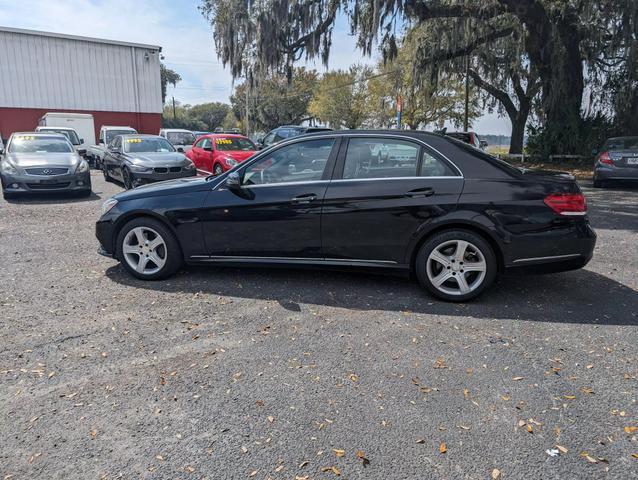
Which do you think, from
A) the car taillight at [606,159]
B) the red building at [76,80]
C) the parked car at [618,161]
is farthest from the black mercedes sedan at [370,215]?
the red building at [76,80]

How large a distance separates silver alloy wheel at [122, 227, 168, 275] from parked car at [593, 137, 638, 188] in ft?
38.9

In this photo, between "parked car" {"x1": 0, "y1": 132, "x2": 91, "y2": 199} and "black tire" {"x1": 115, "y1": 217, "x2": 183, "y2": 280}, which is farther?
"parked car" {"x1": 0, "y1": 132, "x2": 91, "y2": 199}

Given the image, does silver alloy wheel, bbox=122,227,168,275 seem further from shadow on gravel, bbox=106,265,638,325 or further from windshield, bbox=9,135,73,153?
windshield, bbox=9,135,73,153

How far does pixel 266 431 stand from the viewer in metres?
2.64

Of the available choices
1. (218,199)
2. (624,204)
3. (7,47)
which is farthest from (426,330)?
(7,47)

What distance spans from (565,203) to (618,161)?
9.62 meters

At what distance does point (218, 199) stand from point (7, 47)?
34.1 meters

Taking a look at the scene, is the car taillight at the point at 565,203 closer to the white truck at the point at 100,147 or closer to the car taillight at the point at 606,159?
the car taillight at the point at 606,159

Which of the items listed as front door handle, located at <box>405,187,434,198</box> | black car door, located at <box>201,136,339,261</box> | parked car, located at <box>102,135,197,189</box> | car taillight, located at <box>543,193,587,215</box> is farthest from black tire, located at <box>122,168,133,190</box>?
car taillight, located at <box>543,193,587,215</box>

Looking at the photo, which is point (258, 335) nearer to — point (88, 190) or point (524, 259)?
point (524, 259)

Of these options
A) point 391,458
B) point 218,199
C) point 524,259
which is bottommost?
point 391,458

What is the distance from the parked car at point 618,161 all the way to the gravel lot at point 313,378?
8381mm

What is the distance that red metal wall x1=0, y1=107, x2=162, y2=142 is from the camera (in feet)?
103

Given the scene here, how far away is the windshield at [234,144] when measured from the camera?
46.2ft
